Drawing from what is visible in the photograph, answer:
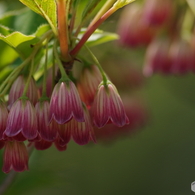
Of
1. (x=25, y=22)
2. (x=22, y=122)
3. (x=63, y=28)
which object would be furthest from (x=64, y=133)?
(x=25, y=22)

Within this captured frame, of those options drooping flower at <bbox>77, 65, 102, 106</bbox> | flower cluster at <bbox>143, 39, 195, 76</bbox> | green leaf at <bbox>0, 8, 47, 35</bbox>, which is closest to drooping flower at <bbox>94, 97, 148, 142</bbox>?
flower cluster at <bbox>143, 39, 195, 76</bbox>

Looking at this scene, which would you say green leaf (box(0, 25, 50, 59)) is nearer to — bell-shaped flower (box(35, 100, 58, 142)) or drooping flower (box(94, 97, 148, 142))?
bell-shaped flower (box(35, 100, 58, 142))

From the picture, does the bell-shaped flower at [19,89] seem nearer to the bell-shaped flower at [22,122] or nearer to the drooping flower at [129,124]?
the bell-shaped flower at [22,122]

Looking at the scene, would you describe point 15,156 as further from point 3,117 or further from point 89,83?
point 89,83

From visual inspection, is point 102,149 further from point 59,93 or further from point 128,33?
point 59,93

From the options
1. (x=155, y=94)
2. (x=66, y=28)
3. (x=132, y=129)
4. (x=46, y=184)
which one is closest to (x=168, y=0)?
(x=132, y=129)
